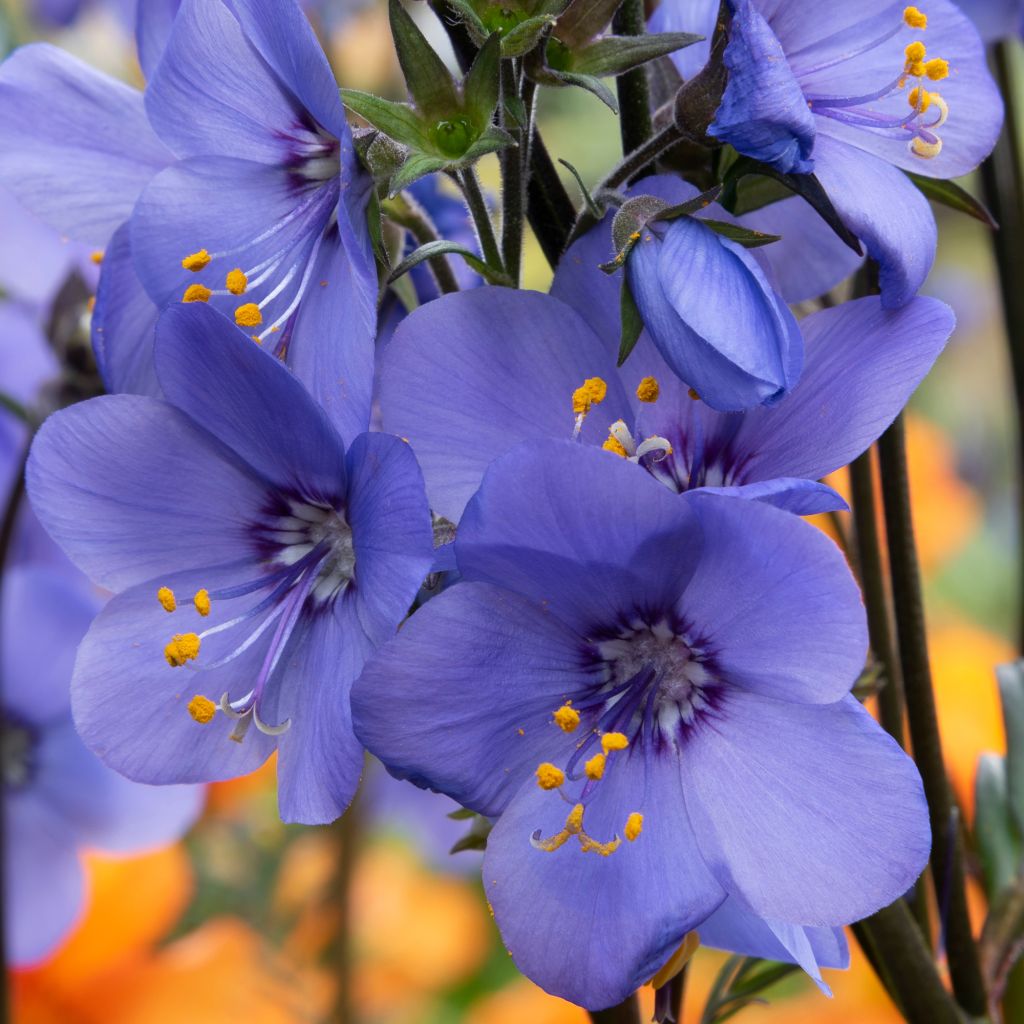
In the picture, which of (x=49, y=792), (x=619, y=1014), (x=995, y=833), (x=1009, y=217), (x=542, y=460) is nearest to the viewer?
(x=542, y=460)

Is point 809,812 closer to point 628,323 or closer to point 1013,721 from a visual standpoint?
point 628,323

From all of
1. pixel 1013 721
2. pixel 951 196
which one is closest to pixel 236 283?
pixel 951 196

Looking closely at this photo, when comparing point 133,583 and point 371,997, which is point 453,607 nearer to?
point 133,583

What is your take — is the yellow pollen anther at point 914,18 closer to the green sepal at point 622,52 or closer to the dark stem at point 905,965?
the green sepal at point 622,52

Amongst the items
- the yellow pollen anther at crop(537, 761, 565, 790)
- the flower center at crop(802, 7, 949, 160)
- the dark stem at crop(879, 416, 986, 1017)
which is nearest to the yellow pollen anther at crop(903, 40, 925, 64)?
the flower center at crop(802, 7, 949, 160)

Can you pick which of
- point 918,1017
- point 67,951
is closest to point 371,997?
point 67,951

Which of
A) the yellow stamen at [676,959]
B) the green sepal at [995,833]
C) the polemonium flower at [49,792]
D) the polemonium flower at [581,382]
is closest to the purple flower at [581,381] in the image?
the polemonium flower at [581,382]

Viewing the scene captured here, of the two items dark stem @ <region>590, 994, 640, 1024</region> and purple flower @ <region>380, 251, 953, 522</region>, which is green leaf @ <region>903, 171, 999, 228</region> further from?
dark stem @ <region>590, 994, 640, 1024</region>
